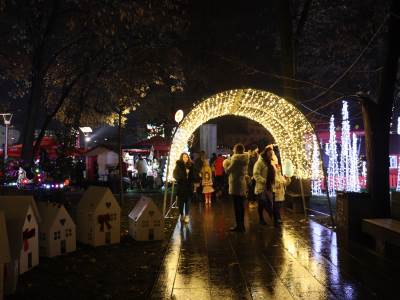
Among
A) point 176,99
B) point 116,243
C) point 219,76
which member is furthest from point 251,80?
point 116,243

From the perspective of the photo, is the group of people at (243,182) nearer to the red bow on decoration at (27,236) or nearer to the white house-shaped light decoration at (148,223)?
the white house-shaped light decoration at (148,223)

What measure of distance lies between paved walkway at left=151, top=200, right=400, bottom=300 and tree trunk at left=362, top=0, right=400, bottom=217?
4.31 feet

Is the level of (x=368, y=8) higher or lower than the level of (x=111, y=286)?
higher

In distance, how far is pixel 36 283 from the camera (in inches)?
249

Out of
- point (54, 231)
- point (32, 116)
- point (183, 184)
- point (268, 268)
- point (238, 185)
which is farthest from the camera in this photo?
point (32, 116)

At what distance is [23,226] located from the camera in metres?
6.51

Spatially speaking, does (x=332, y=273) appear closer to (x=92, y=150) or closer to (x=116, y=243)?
(x=116, y=243)

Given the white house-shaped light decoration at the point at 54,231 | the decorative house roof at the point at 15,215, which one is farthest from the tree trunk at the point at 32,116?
the decorative house roof at the point at 15,215

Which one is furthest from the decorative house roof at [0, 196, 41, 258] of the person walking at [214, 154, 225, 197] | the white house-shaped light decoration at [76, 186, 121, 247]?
the person walking at [214, 154, 225, 197]

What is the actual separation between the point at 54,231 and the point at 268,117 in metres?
9.66

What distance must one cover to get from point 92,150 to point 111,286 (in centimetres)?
2223

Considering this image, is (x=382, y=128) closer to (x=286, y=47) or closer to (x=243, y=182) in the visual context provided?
(x=243, y=182)

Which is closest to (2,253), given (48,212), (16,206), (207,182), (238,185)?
(16,206)

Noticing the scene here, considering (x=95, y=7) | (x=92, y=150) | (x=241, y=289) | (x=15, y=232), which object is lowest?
(x=241, y=289)
